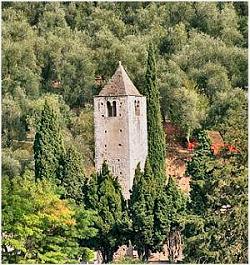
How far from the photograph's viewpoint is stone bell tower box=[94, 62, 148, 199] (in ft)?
118

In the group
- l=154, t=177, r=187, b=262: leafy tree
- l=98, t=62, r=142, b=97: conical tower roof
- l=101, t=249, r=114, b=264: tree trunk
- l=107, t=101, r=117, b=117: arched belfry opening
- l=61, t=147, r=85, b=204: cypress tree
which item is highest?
l=98, t=62, r=142, b=97: conical tower roof

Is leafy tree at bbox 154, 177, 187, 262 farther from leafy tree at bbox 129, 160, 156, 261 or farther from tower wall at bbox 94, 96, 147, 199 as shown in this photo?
tower wall at bbox 94, 96, 147, 199

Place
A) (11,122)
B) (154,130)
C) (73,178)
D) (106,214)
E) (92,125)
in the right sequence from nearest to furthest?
(106,214) < (73,178) < (154,130) < (92,125) < (11,122)

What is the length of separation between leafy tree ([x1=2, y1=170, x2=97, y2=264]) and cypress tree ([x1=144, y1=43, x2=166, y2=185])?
893 cm

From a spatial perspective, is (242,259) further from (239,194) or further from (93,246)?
(93,246)

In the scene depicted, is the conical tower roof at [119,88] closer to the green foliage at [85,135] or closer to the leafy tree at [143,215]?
the leafy tree at [143,215]

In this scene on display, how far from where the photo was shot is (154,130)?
130 feet

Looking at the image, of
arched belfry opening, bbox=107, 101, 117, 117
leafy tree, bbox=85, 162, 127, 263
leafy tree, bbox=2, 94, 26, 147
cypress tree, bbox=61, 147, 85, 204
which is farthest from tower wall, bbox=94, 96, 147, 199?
leafy tree, bbox=2, 94, 26, 147

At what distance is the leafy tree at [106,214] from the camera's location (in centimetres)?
3112

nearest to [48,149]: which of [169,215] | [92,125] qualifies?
[169,215]

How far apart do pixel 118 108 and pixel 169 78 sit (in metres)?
14.8

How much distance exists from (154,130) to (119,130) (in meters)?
3.85

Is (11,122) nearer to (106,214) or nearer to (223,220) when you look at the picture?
(106,214)

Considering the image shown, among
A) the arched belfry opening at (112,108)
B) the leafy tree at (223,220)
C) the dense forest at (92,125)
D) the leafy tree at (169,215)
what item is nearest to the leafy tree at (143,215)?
the dense forest at (92,125)
